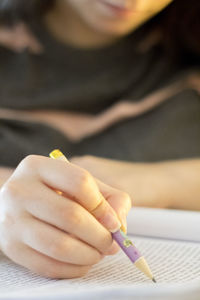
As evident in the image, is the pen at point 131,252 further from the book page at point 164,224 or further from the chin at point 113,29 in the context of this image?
the chin at point 113,29

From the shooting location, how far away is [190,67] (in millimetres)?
856

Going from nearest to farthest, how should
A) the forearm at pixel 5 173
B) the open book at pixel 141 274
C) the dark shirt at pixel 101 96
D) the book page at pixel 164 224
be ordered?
the open book at pixel 141 274
the book page at pixel 164 224
the forearm at pixel 5 173
the dark shirt at pixel 101 96

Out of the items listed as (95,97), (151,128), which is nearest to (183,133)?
(151,128)

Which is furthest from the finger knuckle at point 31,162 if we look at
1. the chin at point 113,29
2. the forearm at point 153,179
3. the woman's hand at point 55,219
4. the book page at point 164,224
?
the chin at point 113,29

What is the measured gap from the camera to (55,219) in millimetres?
359

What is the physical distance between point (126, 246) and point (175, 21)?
0.58 m

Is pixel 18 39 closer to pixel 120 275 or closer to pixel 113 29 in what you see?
pixel 113 29

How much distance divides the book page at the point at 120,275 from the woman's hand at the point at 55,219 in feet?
0.05

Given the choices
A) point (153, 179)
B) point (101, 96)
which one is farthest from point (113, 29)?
point (153, 179)

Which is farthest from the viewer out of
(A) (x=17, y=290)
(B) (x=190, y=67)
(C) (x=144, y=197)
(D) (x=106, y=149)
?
(B) (x=190, y=67)

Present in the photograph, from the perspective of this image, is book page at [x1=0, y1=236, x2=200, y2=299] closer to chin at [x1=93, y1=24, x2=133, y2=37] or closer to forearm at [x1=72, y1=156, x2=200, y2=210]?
forearm at [x1=72, y1=156, x2=200, y2=210]

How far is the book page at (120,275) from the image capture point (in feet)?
1.08

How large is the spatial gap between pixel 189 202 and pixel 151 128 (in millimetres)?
163

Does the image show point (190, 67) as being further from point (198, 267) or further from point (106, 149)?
point (198, 267)
